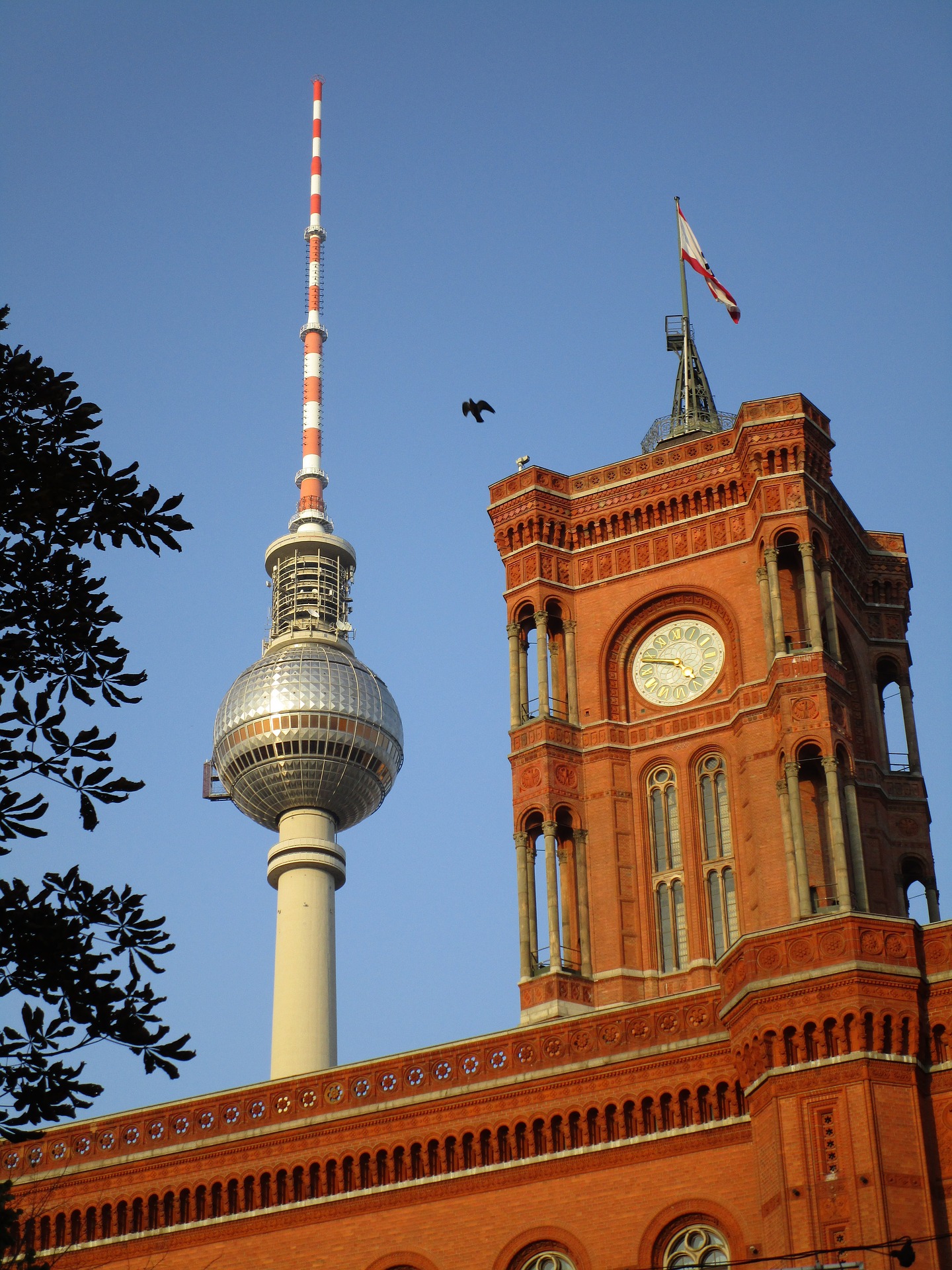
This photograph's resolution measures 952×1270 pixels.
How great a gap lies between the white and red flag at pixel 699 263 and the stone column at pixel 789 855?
1759 centimetres

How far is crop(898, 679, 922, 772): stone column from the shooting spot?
53000mm

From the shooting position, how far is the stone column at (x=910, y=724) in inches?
2087

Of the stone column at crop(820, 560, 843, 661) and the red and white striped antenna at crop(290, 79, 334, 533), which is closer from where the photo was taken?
the stone column at crop(820, 560, 843, 661)

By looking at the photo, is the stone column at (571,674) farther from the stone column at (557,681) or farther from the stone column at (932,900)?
the stone column at (932,900)

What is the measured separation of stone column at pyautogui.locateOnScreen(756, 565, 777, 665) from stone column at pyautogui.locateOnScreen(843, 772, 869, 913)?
12.8 feet

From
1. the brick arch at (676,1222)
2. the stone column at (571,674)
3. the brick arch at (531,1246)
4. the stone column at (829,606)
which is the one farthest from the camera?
the stone column at (571,674)

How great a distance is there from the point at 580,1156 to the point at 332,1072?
21.3 feet

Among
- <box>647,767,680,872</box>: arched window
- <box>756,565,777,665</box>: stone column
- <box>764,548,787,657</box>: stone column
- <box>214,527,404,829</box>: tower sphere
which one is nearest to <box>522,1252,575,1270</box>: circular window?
<box>647,767,680,872</box>: arched window

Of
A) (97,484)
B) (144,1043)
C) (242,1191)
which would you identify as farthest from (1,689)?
(242,1191)

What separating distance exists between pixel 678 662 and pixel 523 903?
25.9 ft

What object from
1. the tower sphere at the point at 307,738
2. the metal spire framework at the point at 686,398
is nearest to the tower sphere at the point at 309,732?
the tower sphere at the point at 307,738

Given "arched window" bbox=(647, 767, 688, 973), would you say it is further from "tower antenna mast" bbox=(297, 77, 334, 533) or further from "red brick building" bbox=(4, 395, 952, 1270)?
"tower antenna mast" bbox=(297, 77, 334, 533)

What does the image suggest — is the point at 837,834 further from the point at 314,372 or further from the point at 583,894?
the point at 314,372

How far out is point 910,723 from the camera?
53844 mm
